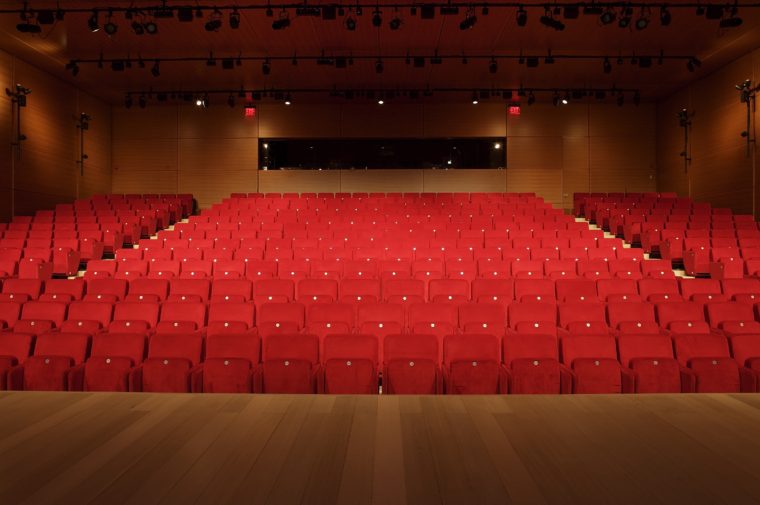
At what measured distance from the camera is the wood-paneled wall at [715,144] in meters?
8.09

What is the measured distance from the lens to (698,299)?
161 inches

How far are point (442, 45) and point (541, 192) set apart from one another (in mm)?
4172

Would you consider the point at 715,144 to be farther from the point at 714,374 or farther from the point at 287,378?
the point at 287,378

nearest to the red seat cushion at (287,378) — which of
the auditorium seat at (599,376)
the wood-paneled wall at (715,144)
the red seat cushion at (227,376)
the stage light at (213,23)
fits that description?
the red seat cushion at (227,376)

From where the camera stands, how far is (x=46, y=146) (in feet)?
28.7

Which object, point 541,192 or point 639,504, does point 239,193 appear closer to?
point 541,192

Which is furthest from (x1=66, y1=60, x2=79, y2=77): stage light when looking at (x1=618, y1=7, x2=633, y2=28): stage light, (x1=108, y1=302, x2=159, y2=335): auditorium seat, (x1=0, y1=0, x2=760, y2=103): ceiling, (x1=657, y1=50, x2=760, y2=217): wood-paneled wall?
(x1=657, y1=50, x2=760, y2=217): wood-paneled wall

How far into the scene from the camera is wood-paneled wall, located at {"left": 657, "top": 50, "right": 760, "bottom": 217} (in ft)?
26.6

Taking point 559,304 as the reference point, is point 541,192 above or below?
above

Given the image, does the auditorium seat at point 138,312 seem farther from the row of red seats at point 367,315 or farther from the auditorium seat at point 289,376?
the auditorium seat at point 289,376

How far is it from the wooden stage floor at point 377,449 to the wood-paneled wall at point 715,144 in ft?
24.5

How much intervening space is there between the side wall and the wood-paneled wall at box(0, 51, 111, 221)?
69 cm

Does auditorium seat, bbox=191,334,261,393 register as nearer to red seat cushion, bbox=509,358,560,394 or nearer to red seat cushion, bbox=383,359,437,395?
red seat cushion, bbox=383,359,437,395

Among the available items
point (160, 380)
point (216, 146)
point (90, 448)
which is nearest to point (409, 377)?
point (160, 380)
